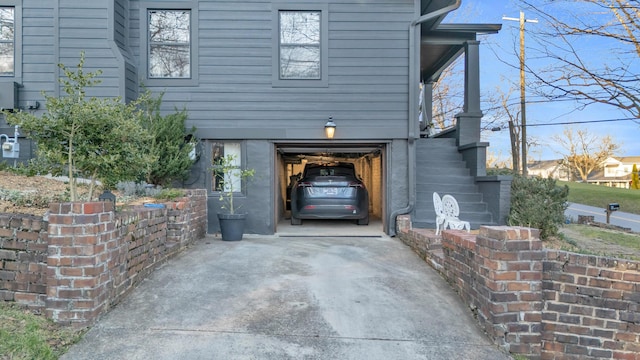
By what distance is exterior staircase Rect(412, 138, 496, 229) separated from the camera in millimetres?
6344

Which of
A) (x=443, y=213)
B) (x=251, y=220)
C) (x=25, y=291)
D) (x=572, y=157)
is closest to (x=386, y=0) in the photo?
(x=443, y=213)

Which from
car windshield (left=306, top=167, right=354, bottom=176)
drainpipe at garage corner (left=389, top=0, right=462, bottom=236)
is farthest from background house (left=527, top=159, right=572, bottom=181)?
drainpipe at garage corner (left=389, top=0, right=462, bottom=236)

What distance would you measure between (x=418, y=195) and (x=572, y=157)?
43572 millimetres

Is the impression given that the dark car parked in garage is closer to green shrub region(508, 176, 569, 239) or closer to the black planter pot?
the black planter pot

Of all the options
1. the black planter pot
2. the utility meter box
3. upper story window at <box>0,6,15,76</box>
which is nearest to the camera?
the black planter pot

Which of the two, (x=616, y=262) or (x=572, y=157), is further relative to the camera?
(x=572, y=157)

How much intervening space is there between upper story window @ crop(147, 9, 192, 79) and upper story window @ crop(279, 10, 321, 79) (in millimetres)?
1707

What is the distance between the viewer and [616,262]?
9.23ft

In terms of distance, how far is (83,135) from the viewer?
3.32 meters

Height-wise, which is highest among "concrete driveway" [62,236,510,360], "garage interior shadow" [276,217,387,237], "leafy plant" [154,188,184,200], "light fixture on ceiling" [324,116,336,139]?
"light fixture on ceiling" [324,116,336,139]

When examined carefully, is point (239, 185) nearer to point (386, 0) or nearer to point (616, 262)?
point (386, 0)

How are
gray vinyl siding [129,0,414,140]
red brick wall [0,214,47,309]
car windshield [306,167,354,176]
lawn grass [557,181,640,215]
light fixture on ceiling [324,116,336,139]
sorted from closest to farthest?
red brick wall [0,214,47,309]
light fixture on ceiling [324,116,336,139]
gray vinyl siding [129,0,414,140]
car windshield [306,167,354,176]
lawn grass [557,181,640,215]

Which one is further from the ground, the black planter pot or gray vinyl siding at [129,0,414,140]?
gray vinyl siding at [129,0,414,140]

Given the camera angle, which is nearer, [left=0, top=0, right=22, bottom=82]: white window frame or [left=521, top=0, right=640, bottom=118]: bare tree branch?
[left=521, top=0, right=640, bottom=118]: bare tree branch
